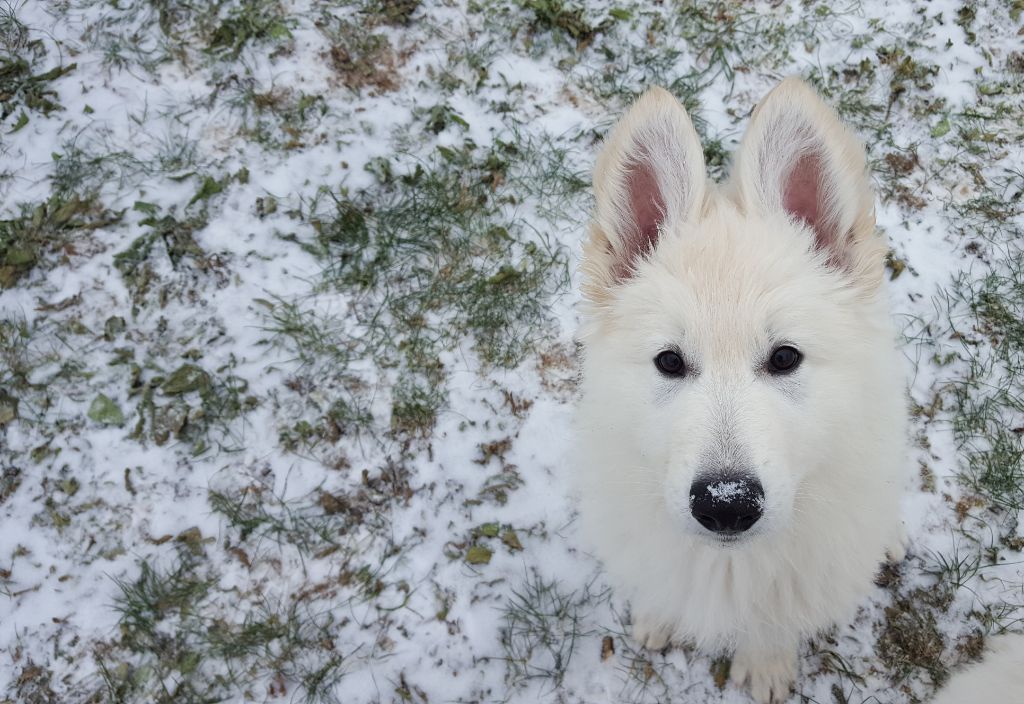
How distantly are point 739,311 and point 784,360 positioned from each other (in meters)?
0.20

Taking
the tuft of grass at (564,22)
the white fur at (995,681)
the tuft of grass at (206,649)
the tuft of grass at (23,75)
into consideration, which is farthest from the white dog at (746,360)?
the tuft of grass at (23,75)

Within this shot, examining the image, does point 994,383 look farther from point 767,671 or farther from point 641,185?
point 641,185

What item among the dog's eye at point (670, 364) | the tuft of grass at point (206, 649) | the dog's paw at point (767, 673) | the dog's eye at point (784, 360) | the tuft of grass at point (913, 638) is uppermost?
the dog's eye at point (784, 360)

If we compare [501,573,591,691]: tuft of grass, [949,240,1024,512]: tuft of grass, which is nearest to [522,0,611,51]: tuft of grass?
[949,240,1024,512]: tuft of grass

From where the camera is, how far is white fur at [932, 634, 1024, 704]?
182 centimetres

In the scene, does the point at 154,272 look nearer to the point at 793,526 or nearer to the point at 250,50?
the point at 250,50

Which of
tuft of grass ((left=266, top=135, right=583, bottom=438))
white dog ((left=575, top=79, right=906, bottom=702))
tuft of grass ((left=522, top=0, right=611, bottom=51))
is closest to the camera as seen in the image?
white dog ((left=575, top=79, right=906, bottom=702))

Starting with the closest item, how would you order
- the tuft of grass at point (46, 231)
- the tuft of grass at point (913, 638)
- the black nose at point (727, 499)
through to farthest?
the black nose at point (727, 499), the tuft of grass at point (913, 638), the tuft of grass at point (46, 231)

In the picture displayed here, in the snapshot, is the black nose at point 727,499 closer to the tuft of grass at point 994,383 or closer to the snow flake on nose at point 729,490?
the snow flake on nose at point 729,490

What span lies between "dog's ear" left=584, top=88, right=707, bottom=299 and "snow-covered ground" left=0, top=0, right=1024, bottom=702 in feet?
4.27

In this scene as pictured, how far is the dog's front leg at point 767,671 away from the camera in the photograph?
8.04 ft

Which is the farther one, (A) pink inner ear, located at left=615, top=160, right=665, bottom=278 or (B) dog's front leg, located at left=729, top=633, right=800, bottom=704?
(B) dog's front leg, located at left=729, top=633, right=800, bottom=704

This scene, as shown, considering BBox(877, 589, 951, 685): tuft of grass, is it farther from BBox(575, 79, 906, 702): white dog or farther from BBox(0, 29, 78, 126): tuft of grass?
BBox(0, 29, 78, 126): tuft of grass

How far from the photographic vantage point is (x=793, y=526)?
1867mm
